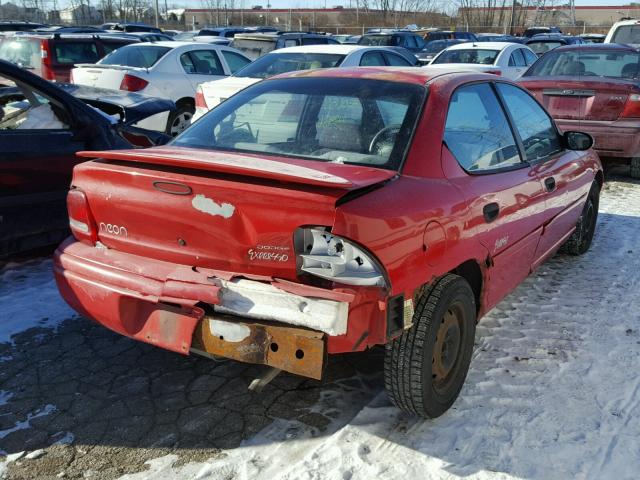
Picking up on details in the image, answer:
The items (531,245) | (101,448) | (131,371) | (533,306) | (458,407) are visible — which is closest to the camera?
(101,448)

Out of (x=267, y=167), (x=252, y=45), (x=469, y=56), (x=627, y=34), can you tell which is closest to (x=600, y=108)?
(x=469, y=56)

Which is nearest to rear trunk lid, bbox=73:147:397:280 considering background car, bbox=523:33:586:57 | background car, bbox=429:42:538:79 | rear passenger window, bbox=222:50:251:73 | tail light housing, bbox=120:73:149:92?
tail light housing, bbox=120:73:149:92

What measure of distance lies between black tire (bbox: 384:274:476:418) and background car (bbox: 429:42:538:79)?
10717 millimetres

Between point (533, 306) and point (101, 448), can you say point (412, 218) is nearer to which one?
point (101, 448)

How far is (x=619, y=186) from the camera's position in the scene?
8727mm

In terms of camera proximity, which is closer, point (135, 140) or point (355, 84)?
point (355, 84)

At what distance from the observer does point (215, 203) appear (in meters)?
2.89

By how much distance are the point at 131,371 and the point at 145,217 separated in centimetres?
105

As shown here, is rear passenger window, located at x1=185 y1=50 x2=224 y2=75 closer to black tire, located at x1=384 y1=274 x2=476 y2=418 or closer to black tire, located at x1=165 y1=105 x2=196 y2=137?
black tire, located at x1=165 y1=105 x2=196 y2=137

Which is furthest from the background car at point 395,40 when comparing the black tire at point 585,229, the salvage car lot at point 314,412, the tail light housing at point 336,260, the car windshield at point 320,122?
the tail light housing at point 336,260

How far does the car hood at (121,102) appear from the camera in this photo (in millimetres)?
6871

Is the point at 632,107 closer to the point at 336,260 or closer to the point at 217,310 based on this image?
the point at 336,260

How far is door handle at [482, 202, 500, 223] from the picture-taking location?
344 cm

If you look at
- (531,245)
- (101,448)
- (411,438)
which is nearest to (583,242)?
(531,245)
